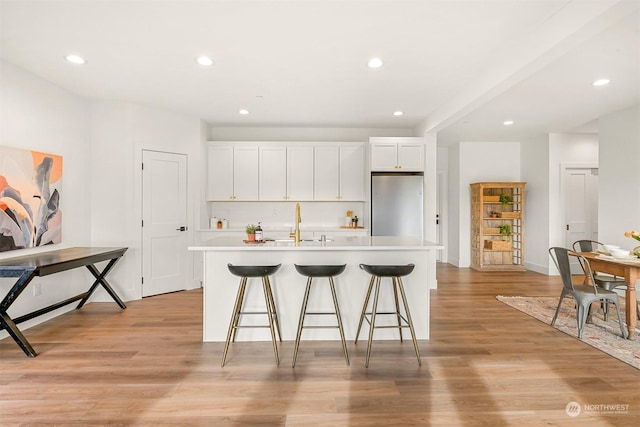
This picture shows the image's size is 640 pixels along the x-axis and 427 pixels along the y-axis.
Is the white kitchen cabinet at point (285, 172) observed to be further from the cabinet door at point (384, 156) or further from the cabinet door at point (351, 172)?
the cabinet door at point (384, 156)

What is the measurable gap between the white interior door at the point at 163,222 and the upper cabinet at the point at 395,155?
119 inches

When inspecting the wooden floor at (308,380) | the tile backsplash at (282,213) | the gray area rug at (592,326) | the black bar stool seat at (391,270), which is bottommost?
the wooden floor at (308,380)

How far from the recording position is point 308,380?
2387mm

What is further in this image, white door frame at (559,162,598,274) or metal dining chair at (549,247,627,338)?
white door frame at (559,162,598,274)

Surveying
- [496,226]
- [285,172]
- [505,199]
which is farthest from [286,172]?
[496,226]

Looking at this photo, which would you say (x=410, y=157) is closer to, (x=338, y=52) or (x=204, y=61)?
(x=338, y=52)

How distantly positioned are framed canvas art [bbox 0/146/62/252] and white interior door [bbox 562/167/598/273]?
811 centimetres

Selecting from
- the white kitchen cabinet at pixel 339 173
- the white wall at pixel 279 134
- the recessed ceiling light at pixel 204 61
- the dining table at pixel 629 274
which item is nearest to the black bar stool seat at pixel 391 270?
the dining table at pixel 629 274

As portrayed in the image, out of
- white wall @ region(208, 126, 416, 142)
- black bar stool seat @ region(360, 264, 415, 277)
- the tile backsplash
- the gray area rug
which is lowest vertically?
the gray area rug

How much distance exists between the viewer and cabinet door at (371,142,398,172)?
5.29 m

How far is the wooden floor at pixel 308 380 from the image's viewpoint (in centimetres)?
199

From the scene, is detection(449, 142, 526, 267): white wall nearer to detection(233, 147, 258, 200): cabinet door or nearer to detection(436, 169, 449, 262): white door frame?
detection(436, 169, 449, 262): white door frame

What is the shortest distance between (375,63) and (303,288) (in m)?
2.30

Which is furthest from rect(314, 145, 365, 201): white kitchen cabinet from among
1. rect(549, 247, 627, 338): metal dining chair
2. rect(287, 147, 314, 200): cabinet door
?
rect(549, 247, 627, 338): metal dining chair
